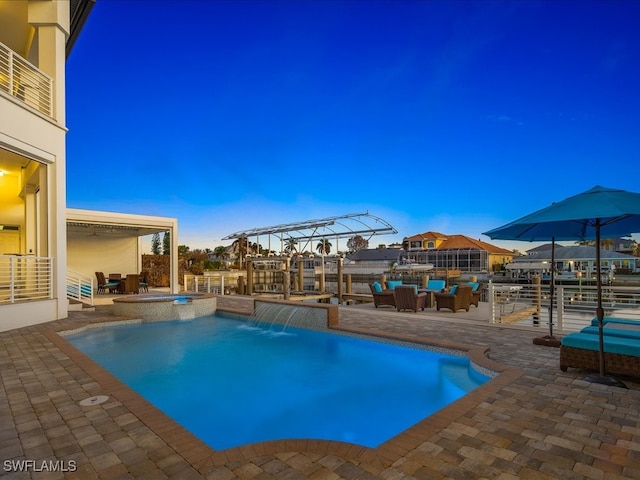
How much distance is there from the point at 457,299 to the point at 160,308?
29.4 feet

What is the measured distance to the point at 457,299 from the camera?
10938 mm

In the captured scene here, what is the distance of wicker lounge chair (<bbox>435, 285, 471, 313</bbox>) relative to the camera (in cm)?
1093

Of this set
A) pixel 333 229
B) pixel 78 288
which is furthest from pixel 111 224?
pixel 333 229

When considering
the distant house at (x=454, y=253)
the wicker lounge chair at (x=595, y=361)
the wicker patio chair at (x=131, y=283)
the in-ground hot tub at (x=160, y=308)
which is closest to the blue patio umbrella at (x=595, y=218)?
the wicker lounge chair at (x=595, y=361)

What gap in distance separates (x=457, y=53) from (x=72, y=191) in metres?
21.2

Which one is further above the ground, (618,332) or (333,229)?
(333,229)

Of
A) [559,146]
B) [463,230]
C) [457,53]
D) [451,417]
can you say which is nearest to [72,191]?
[457,53]

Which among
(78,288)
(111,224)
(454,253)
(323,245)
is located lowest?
(78,288)

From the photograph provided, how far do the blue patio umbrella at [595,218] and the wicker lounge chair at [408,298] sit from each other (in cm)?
482

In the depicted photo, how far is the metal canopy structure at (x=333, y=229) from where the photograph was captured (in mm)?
14672

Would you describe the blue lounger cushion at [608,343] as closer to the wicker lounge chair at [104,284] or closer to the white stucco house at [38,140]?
the white stucco house at [38,140]

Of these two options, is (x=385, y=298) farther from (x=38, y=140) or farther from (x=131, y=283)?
(x=38, y=140)

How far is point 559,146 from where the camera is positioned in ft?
59.7

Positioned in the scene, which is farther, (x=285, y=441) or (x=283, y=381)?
(x=283, y=381)
